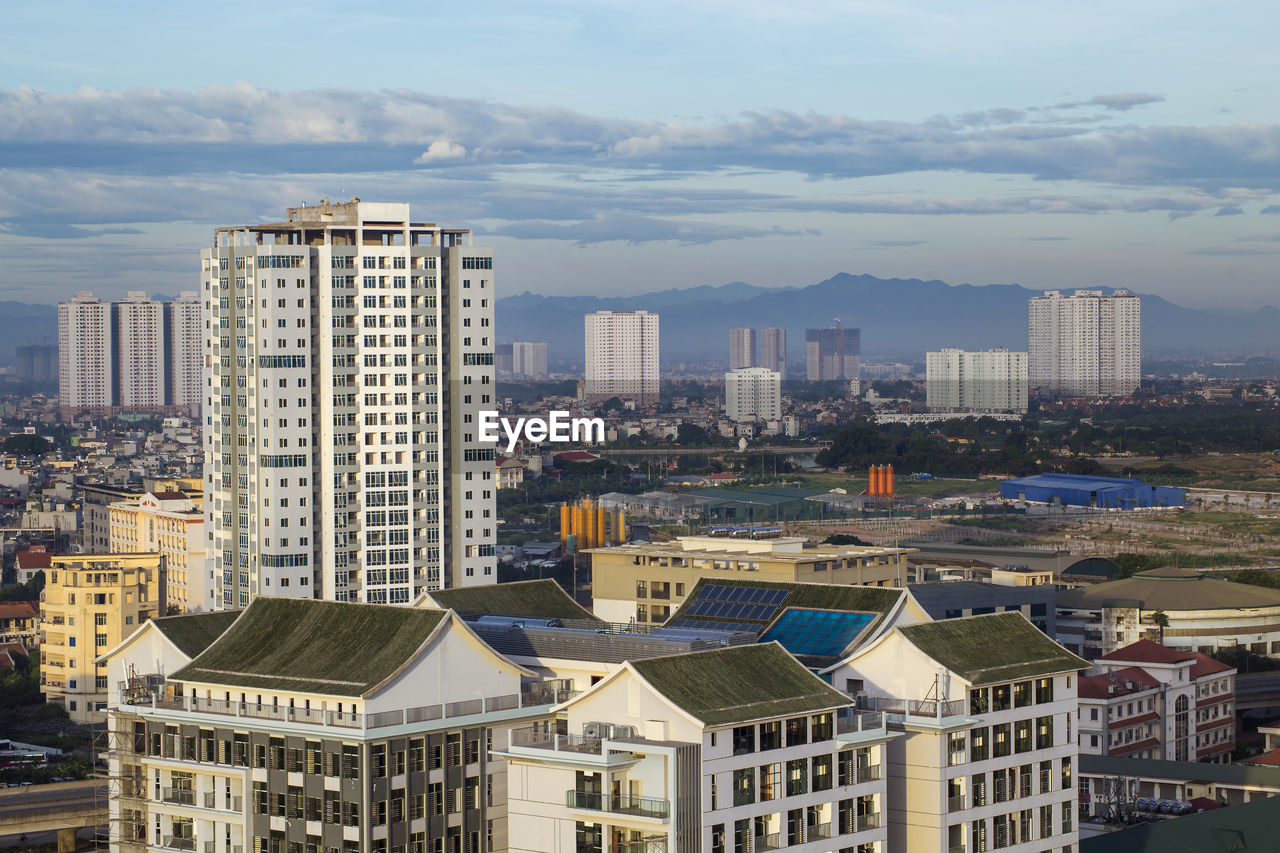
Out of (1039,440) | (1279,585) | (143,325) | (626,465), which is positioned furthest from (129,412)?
(1279,585)

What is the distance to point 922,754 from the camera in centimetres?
1672

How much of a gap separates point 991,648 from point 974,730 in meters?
0.99

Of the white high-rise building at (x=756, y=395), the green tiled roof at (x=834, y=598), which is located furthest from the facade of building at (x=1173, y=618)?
the white high-rise building at (x=756, y=395)

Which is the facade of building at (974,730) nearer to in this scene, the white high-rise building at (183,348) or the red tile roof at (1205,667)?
the red tile roof at (1205,667)

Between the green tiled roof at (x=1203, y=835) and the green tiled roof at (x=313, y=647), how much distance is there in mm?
7867

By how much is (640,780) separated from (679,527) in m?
42.3

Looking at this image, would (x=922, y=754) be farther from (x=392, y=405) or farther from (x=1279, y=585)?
(x=1279, y=585)

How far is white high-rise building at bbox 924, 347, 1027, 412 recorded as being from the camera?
12862 centimetres

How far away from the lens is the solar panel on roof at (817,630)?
18828mm

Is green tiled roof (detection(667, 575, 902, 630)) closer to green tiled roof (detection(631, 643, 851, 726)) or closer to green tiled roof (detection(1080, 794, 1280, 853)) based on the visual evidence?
green tiled roof (detection(631, 643, 851, 726))

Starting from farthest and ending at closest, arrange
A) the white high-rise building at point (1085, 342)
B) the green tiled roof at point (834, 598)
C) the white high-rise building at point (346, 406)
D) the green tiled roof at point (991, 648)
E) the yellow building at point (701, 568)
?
the white high-rise building at point (1085, 342) → the white high-rise building at point (346, 406) → the yellow building at point (701, 568) → the green tiled roof at point (834, 598) → the green tiled roof at point (991, 648)

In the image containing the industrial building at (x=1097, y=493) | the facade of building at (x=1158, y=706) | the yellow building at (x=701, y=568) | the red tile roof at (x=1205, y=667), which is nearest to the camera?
the facade of building at (x=1158, y=706)

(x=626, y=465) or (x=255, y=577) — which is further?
(x=626, y=465)

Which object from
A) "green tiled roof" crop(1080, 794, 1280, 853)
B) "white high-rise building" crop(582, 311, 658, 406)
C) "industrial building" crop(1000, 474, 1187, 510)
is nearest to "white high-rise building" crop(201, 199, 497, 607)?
"green tiled roof" crop(1080, 794, 1280, 853)
